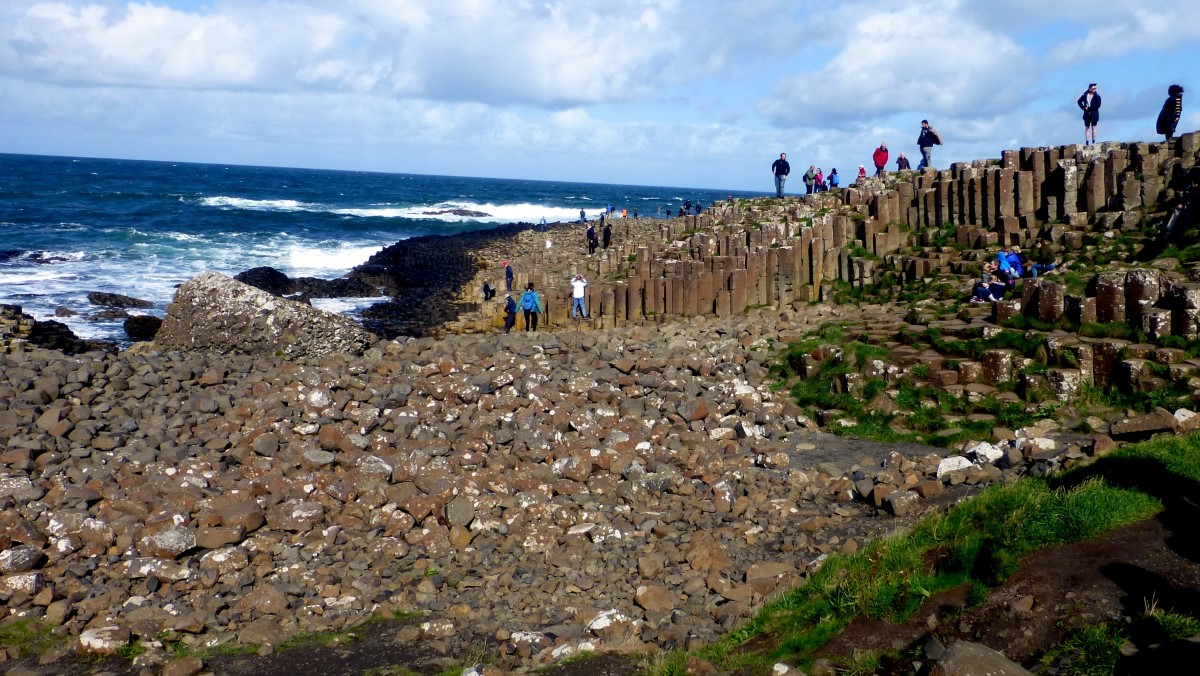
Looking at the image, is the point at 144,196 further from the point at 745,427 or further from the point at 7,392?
the point at 745,427

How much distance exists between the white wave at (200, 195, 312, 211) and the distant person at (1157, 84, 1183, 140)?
63663 millimetres

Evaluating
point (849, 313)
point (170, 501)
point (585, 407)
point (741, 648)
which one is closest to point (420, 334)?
point (849, 313)

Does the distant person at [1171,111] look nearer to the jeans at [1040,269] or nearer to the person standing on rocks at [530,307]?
the jeans at [1040,269]

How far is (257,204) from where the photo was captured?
7700cm

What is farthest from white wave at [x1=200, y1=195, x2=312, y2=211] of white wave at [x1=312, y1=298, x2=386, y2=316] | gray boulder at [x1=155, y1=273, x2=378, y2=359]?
gray boulder at [x1=155, y1=273, x2=378, y2=359]

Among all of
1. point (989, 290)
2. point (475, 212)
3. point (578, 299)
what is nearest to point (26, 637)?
point (989, 290)

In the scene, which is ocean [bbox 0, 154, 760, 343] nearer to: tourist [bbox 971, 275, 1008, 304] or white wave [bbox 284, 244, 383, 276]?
white wave [bbox 284, 244, 383, 276]

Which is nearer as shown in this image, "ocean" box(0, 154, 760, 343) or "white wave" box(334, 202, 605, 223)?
"ocean" box(0, 154, 760, 343)

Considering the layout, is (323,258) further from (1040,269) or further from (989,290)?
(989,290)

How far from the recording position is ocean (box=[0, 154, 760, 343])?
33562mm

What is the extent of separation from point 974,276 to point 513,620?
551 inches

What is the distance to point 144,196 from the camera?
240 ft

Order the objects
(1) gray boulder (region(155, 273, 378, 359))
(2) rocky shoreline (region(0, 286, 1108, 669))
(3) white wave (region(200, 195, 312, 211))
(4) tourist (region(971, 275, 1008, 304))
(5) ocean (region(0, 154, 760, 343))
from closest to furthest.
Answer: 1. (2) rocky shoreline (region(0, 286, 1108, 669))
2. (4) tourist (region(971, 275, 1008, 304))
3. (1) gray boulder (region(155, 273, 378, 359))
4. (5) ocean (region(0, 154, 760, 343))
5. (3) white wave (region(200, 195, 312, 211))

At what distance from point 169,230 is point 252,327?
41117 millimetres
